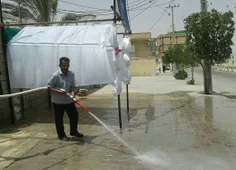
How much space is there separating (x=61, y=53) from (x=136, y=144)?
275cm

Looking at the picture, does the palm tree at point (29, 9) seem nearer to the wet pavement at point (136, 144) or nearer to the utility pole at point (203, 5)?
the wet pavement at point (136, 144)

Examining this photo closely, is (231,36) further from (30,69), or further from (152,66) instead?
(152,66)

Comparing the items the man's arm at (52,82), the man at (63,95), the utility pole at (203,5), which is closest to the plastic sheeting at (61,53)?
the man at (63,95)

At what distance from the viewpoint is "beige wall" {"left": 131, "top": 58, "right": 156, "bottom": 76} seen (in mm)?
36656

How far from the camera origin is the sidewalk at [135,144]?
15.2ft

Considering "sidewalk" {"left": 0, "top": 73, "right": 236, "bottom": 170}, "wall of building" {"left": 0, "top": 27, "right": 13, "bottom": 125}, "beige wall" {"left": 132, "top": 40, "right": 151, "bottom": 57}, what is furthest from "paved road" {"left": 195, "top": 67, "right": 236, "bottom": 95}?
"beige wall" {"left": 132, "top": 40, "right": 151, "bottom": 57}

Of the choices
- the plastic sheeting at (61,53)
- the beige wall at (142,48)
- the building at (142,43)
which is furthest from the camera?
the beige wall at (142,48)

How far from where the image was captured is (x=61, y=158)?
4.95 meters

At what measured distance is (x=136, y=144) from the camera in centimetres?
566

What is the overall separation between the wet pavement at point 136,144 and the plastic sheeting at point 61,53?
3.88ft

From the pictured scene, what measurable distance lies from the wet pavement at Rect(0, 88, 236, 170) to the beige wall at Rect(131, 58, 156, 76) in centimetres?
2789

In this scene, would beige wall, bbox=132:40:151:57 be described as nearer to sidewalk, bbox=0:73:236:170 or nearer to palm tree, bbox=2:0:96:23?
palm tree, bbox=2:0:96:23

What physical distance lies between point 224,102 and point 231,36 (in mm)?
3004

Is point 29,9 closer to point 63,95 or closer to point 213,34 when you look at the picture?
point 213,34
